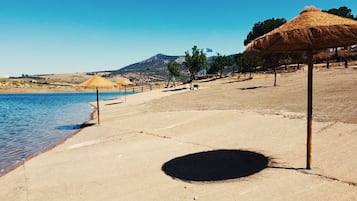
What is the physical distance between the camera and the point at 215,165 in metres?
8.98

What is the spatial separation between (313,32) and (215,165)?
13.1 ft

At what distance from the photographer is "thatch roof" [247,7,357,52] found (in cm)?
690

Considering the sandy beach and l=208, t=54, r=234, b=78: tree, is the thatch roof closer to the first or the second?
the sandy beach

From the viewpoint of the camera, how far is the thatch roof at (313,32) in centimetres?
690

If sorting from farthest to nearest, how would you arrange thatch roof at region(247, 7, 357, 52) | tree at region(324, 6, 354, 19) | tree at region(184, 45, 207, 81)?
1. tree at region(324, 6, 354, 19)
2. tree at region(184, 45, 207, 81)
3. thatch roof at region(247, 7, 357, 52)

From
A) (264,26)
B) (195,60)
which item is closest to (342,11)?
(264,26)

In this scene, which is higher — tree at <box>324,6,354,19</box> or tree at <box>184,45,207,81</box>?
tree at <box>324,6,354,19</box>

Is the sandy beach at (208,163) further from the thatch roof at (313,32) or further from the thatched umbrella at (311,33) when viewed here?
the thatch roof at (313,32)

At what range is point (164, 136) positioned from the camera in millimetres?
14117

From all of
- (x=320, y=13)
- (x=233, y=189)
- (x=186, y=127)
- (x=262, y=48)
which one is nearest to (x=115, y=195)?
(x=233, y=189)

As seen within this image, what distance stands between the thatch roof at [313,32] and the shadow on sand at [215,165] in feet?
9.32

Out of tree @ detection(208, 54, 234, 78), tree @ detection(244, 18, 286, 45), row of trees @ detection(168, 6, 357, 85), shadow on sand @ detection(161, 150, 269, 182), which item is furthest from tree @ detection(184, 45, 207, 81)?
shadow on sand @ detection(161, 150, 269, 182)

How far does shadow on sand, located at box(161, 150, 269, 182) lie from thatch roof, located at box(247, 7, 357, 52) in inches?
112

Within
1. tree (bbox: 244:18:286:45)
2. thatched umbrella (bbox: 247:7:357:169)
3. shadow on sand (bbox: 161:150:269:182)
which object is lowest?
shadow on sand (bbox: 161:150:269:182)
